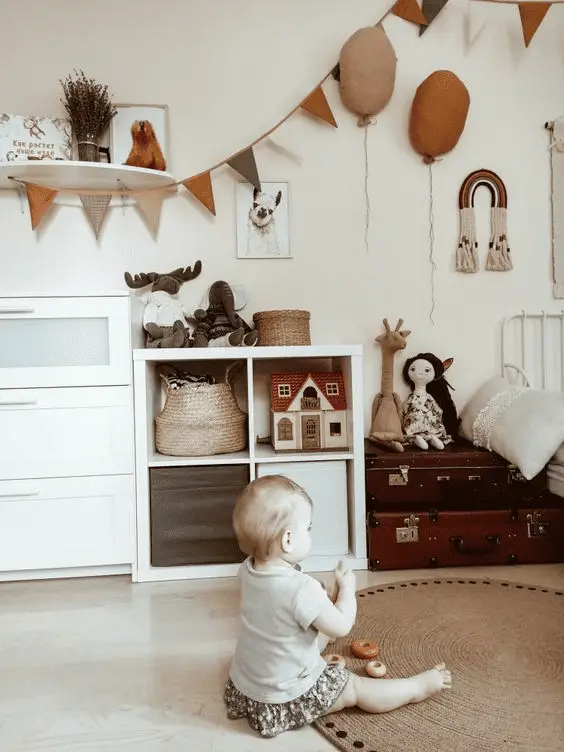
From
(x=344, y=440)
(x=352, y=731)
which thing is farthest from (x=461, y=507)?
(x=352, y=731)

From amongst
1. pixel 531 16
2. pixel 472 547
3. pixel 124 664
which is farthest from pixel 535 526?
pixel 531 16

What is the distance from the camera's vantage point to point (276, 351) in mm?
2447

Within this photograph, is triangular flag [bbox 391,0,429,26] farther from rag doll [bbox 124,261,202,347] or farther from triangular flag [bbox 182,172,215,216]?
rag doll [bbox 124,261,202,347]

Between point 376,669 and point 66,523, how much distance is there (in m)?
1.25

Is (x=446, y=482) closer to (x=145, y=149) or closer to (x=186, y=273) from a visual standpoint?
(x=186, y=273)

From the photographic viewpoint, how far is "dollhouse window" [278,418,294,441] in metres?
2.53

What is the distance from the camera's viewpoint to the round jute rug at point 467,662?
136 centimetres

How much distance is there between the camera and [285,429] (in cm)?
253

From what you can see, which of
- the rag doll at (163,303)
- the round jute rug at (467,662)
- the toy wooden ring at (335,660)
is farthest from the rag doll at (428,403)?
the toy wooden ring at (335,660)

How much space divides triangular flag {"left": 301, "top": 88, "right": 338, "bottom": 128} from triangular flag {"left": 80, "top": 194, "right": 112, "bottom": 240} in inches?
34.3

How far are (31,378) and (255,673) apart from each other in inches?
54.3

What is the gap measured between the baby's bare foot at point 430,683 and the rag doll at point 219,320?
1413 mm

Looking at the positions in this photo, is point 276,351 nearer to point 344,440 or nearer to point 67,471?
point 344,440

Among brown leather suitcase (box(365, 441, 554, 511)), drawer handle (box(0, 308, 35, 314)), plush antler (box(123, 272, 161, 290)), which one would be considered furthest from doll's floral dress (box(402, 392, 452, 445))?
drawer handle (box(0, 308, 35, 314))
